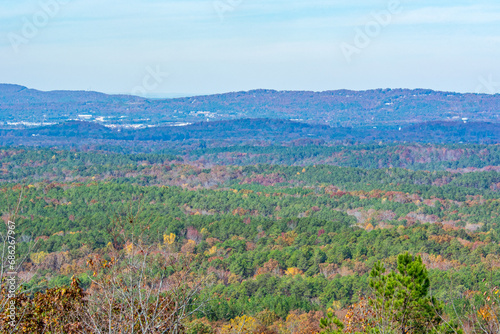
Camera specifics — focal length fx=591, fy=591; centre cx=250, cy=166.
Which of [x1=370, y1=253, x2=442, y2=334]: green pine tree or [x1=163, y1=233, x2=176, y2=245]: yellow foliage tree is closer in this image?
[x1=163, y1=233, x2=176, y2=245]: yellow foliage tree

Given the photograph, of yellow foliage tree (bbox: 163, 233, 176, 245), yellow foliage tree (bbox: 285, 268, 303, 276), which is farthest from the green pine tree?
yellow foliage tree (bbox: 285, 268, 303, 276)

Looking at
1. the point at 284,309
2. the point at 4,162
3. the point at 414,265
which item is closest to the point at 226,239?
the point at 284,309

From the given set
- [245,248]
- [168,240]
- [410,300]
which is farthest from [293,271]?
[410,300]

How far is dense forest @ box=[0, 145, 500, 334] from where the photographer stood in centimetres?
1452

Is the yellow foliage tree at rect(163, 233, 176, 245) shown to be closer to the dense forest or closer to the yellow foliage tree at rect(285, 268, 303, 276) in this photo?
the dense forest

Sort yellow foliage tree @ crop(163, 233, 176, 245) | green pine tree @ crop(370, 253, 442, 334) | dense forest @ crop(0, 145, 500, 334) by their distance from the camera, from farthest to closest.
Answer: green pine tree @ crop(370, 253, 442, 334)
dense forest @ crop(0, 145, 500, 334)
yellow foliage tree @ crop(163, 233, 176, 245)

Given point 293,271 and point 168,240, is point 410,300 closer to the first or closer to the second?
point 293,271

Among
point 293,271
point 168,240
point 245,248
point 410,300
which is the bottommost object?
point 245,248

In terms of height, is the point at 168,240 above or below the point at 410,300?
below

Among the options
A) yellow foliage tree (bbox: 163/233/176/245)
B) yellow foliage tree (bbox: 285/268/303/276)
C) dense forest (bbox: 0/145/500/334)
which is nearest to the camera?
yellow foliage tree (bbox: 163/233/176/245)

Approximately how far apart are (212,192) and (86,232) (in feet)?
130

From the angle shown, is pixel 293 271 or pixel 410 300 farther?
pixel 293 271

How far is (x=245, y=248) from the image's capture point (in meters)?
64.1

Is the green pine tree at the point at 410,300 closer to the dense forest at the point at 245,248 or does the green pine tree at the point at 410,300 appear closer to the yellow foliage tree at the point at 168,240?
the dense forest at the point at 245,248
